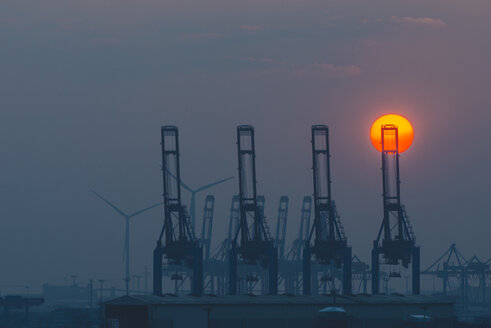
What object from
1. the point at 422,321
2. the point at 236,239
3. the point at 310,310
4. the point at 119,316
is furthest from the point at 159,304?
the point at 236,239

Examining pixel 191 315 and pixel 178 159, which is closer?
pixel 191 315

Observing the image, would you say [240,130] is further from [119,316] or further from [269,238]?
[119,316]

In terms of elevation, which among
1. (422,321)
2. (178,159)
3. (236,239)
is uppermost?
(178,159)

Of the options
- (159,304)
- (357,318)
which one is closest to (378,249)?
(357,318)

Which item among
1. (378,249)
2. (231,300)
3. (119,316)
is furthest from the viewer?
(378,249)

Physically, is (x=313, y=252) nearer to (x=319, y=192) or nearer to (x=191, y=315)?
(x=319, y=192)

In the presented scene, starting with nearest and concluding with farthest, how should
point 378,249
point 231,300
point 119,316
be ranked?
point 119,316 < point 231,300 < point 378,249

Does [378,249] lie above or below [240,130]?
below
